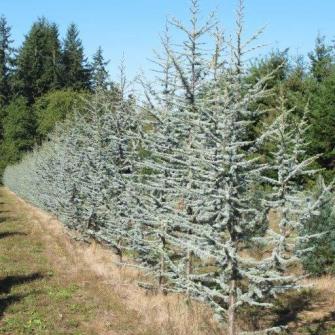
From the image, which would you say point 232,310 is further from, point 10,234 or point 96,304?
point 10,234

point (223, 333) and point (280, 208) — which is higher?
point (280, 208)

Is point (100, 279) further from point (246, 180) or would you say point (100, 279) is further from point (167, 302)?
point (246, 180)

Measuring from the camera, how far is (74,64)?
8600cm

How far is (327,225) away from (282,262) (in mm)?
7042

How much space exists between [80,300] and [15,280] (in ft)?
9.75

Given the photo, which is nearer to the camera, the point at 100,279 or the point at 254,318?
the point at 254,318

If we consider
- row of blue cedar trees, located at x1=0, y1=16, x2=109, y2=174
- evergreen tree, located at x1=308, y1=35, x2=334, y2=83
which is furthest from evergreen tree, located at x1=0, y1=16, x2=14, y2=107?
evergreen tree, located at x1=308, y1=35, x2=334, y2=83

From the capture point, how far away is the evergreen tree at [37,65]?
84.1m

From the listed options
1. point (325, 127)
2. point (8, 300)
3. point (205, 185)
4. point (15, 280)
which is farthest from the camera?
point (325, 127)

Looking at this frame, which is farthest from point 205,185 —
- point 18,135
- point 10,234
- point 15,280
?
point 18,135

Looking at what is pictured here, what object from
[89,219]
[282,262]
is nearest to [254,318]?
[282,262]

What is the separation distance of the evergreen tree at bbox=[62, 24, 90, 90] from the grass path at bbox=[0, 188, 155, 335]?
2727 inches

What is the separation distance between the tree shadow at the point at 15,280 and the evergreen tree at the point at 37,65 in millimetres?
70772

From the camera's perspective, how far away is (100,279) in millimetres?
14023
